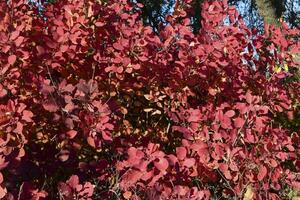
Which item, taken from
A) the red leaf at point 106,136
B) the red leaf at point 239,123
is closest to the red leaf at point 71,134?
the red leaf at point 106,136

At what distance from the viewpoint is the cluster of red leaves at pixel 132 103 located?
2086 millimetres

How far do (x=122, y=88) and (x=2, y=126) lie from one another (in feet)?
3.27

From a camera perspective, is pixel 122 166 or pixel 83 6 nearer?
pixel 122 166

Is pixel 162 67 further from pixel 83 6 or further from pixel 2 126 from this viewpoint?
pixel 2 126

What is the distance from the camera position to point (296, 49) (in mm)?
3090

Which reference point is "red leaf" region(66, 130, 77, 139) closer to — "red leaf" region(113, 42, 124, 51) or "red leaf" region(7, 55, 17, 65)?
"red leaf" region(7, 55, 17, 65)

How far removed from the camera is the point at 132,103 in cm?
311

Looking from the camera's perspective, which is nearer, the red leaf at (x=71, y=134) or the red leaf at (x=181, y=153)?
the red leaf at (x=71, y=134)

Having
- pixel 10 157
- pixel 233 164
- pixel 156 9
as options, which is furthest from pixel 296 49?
pixel 156 9

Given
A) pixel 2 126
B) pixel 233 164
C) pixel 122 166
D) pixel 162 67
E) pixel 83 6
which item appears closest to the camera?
pixel 2 126

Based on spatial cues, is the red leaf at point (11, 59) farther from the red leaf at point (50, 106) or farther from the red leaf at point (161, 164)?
the red leaf at point (161, 164)

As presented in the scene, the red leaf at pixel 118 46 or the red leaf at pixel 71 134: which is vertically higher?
the red leaf at pixel 118 46

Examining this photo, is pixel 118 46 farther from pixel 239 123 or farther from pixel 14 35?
pixel 239 123

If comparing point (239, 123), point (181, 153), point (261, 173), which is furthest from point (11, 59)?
point (261, 173)
